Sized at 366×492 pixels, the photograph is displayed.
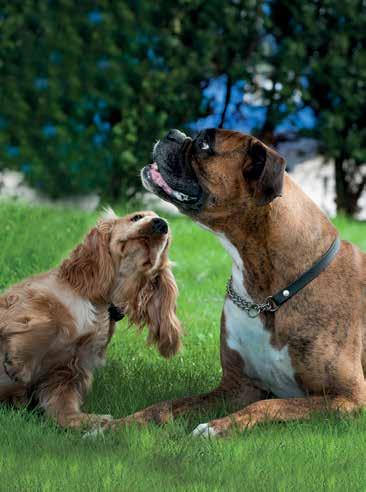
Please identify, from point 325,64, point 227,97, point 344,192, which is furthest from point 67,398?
point 344,192

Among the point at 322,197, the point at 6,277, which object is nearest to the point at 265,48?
the point at 322,197

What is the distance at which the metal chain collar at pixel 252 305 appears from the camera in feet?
15.1

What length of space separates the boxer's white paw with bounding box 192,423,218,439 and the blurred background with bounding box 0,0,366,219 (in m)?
7.50

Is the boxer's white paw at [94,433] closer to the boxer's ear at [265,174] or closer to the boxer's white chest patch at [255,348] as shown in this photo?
the boxer's white chest patch at [255,348]

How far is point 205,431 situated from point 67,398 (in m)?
0.86

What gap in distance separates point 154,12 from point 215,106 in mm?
1529

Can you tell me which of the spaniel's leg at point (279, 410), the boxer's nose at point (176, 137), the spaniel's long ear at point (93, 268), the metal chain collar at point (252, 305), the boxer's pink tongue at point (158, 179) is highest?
the boxer's nose at point (176, 137)

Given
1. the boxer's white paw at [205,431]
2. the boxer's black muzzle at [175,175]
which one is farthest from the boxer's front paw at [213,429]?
the boxer's black muzzle at [175,175]

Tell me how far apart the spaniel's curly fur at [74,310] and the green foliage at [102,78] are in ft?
21.6

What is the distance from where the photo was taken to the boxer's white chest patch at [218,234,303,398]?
4.66m

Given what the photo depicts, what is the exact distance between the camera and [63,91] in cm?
1146

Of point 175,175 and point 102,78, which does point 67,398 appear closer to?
point 175,175

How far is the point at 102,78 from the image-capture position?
463 inches

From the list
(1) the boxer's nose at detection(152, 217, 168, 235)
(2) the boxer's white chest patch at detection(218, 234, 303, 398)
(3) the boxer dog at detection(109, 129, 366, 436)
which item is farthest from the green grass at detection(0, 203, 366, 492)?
(1) the boxer's nose at detection(152, 217, 168, 235)
